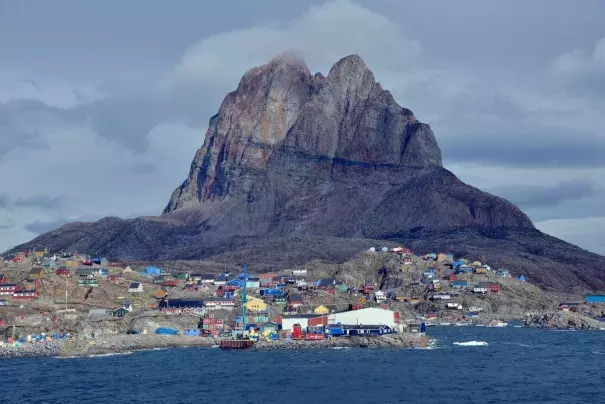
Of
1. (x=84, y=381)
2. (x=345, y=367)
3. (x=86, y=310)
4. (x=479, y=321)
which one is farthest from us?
(x=479, y=321)

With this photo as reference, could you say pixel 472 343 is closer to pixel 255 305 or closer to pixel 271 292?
pixel 255 305

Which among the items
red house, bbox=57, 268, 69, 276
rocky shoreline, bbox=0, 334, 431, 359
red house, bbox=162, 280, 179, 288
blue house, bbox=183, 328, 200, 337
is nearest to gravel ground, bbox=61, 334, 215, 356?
rocky shoreline, bbox=0, 334, 431, 359

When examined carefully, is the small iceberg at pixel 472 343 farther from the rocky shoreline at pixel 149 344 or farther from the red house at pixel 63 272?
the red house at pixel 63 272

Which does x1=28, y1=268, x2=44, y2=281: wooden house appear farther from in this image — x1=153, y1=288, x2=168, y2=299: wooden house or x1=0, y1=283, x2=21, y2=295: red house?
x1=153, y1=288, x2=168, y2=299: wooden house

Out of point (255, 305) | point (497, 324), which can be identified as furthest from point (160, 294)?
point (497, 324)

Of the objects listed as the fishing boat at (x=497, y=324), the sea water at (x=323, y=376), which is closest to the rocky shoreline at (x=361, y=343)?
the sea water at (x=323, y=376)

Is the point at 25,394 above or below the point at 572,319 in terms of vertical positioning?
below

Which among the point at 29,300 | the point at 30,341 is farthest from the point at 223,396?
the point at 29,300

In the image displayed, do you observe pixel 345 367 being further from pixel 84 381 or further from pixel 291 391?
pixel 84 381

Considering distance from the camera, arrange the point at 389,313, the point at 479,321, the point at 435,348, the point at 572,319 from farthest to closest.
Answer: the point at 479,321 < the point at 572,319 < the point at 389,313 < the point at 435,348
